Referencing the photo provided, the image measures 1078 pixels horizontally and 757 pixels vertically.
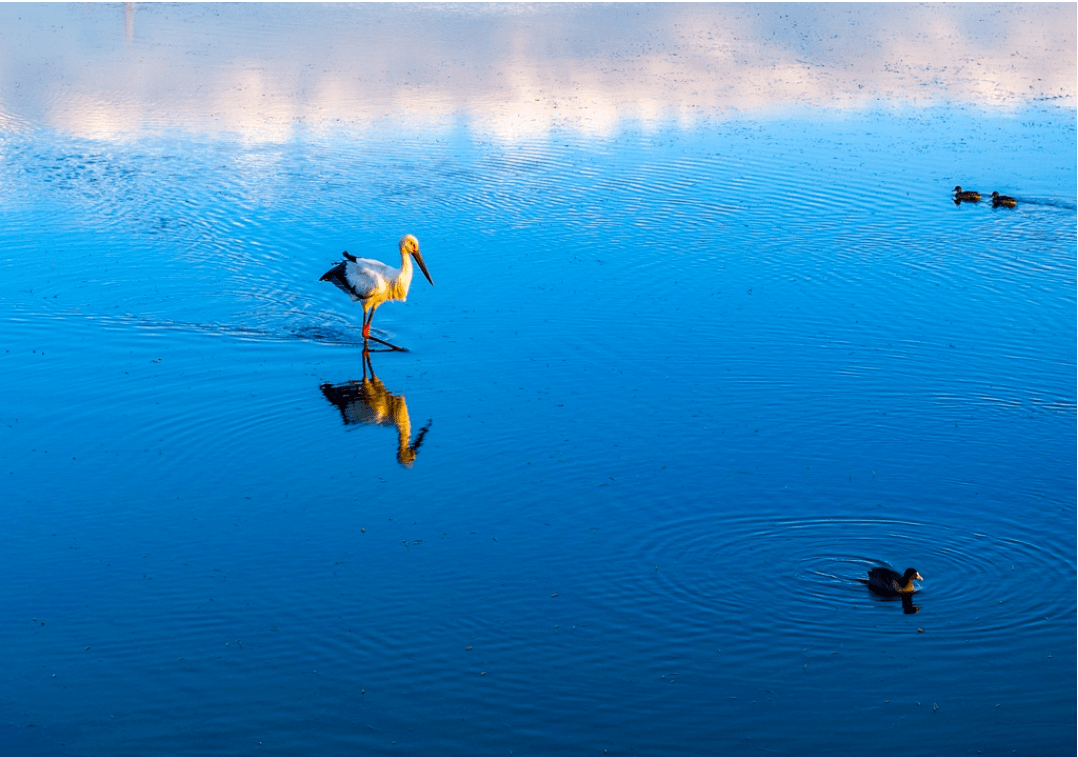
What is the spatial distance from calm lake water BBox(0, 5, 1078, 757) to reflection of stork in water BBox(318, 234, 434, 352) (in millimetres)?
464

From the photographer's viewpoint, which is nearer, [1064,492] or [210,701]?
[210,701]

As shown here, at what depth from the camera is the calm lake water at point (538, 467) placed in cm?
1097

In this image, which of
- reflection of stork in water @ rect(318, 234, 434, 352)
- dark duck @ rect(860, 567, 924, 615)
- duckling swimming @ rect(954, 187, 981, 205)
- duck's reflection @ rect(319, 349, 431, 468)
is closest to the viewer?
dark duck @ rect(860, 567, 924, 615)

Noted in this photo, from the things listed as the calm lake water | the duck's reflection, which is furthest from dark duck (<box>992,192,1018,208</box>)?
the duck's reflection

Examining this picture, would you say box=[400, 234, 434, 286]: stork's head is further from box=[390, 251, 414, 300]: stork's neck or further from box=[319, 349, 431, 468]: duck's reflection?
box=[319, 349, 431, 468]: duck's reflection

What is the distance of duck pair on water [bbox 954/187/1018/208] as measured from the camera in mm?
26766

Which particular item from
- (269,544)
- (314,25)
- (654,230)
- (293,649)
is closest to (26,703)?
(293,649)

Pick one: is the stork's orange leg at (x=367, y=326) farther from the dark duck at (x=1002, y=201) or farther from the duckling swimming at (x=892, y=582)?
the dark duck at (x=1002, y=201)

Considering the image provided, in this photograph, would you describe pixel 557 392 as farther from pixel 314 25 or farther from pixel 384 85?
pixel 314 25

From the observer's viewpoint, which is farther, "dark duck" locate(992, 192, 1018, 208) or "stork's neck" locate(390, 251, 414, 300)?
"dark duck" locate(992, 192, 1018, 208)

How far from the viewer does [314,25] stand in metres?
50.6

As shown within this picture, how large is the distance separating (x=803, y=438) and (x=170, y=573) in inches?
322

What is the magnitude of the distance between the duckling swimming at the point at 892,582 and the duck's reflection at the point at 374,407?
20.5 feet

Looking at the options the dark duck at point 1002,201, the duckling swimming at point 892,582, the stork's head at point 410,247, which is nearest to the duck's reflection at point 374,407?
the stork's head at point 410,247
